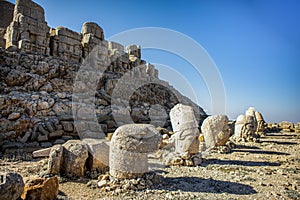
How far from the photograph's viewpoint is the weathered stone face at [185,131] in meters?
6.96

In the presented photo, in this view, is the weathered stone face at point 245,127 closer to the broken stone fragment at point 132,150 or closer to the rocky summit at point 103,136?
the rocky summit at point 103,136

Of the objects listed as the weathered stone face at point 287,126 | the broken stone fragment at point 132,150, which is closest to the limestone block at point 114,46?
the broken stone fragment at point 132,150

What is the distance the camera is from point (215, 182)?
4984mm

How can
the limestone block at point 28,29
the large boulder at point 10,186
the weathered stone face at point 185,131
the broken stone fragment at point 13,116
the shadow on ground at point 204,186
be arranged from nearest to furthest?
the large boulder at point 10,186, the shadow on ground at point 204,186, the weathered stone face at point 185,131, the broken stone fragment at point 13,116, the limestone block at point 28,29

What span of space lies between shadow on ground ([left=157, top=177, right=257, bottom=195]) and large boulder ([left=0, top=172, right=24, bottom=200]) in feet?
8.90

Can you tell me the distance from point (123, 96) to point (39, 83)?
6172 mm

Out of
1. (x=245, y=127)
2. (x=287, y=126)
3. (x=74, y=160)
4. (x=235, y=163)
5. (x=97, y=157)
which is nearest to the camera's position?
(x=74, y=160)

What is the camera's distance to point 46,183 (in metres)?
3.63

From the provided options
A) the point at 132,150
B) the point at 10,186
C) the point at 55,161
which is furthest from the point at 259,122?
the point at 10,186

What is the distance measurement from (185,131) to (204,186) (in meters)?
2.59

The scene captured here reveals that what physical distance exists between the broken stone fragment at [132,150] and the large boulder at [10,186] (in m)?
2.04

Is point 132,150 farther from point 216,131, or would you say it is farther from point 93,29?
point 93,29

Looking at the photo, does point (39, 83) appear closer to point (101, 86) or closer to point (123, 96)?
point (101, 86)

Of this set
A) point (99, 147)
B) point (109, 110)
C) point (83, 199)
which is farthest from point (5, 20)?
point (83, 199)
